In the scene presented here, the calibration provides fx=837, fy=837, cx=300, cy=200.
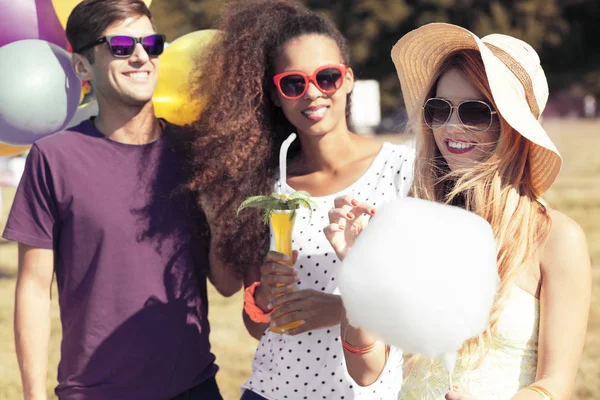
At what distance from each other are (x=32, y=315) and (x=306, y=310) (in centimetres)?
93

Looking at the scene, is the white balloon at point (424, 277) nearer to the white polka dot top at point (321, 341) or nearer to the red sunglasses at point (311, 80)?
the white polka dot top at point (321, 341)

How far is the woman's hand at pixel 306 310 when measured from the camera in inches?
103

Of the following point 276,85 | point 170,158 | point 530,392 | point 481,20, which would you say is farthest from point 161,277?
point 481,20

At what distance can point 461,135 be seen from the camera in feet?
7.09

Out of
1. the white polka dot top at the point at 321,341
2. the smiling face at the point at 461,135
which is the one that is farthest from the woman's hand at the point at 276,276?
the smiling face at the point at 461,135

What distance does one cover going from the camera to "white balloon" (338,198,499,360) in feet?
5.85

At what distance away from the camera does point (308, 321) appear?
2635mm

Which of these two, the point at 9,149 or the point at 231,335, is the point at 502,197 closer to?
the point at 9,149

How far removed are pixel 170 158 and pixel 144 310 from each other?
543 mm

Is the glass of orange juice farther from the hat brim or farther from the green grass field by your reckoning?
the green grass field

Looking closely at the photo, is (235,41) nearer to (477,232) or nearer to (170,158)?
(170,158)

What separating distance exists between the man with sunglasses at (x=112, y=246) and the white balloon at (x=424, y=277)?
3.74 feet

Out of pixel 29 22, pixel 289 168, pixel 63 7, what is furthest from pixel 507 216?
pixel 29 22

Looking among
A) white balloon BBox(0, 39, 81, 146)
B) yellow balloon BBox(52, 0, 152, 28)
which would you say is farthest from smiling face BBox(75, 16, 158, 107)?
yellow balloon BBox(52, 0, 152, 28)
